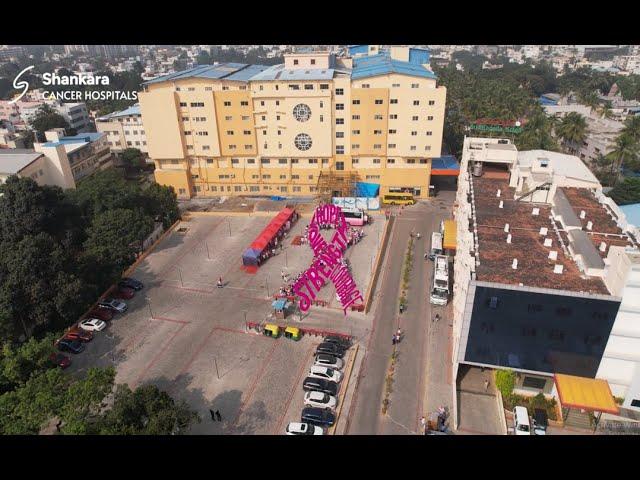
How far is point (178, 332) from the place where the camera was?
2902 cm

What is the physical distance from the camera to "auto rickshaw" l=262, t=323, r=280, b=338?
92.5 ft

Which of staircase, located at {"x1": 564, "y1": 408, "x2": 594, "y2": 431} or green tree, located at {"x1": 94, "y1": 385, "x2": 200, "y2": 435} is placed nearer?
green tree, located at {"x1": 94, "y1": 385, "x2": 200, "y2": 435}

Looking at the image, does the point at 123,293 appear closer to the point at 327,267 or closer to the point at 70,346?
the point at 70,346

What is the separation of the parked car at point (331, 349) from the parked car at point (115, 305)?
1386 cm

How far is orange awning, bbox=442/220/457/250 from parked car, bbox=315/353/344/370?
13.8 metres

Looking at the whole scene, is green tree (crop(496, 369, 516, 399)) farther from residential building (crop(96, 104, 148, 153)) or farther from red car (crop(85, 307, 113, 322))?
residential building (crop(96, 104, 148, 153))

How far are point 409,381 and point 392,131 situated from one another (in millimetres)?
27694

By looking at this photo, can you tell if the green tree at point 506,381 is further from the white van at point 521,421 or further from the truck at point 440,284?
the truck at point 440,284

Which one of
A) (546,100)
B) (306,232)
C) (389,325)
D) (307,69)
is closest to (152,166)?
(307,69)

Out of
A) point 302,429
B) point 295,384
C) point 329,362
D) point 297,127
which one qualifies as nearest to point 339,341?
point 329,362

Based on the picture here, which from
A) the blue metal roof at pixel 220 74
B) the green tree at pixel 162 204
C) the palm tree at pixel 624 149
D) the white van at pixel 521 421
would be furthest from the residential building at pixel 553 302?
the blue metal roof at pixel 220 74

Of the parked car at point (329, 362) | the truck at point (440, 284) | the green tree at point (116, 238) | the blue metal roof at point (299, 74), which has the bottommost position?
the parked car at point (329, 362)

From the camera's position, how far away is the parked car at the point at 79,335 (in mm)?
27828

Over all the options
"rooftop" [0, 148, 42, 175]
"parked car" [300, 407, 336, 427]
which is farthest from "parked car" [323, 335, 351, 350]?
"rooftop" [0, 148, 42, 175]
